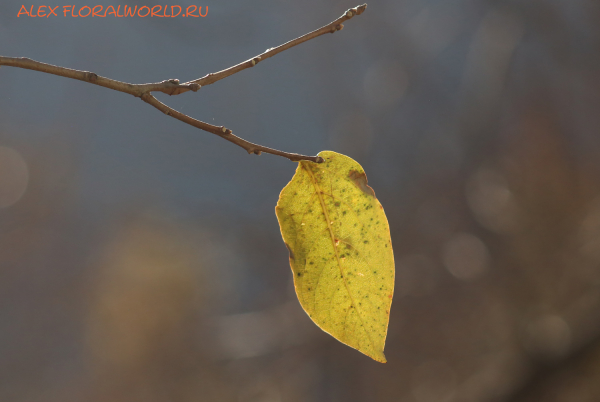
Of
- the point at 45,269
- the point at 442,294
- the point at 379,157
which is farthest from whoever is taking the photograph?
the point at 379,157

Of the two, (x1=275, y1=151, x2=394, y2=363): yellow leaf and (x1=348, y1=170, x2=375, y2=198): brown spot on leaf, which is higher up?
(x1=348, y1=170, x2=375, y2=198): brown spot on leaf

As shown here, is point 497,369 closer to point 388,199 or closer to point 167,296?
point 388,199

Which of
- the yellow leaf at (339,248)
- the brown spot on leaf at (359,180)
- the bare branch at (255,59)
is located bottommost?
the yellow leaf at (339,248)

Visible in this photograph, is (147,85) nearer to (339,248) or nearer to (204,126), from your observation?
(204,126)

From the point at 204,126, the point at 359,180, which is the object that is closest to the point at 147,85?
the point at 204,126

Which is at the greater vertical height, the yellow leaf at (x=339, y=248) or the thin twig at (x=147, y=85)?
the thin twig at (x=147, y=85)

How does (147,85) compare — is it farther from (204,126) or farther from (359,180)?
(359,180)

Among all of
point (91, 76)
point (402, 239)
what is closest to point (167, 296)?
point (402, 239)

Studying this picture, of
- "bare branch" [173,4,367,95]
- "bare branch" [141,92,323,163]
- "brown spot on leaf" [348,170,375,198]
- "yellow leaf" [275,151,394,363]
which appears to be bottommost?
"yellow leaf" [275,151,394,363]
